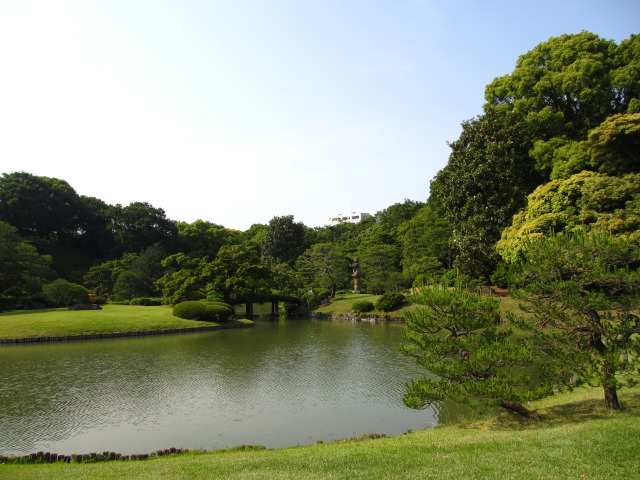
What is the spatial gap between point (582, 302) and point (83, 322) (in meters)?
29.8

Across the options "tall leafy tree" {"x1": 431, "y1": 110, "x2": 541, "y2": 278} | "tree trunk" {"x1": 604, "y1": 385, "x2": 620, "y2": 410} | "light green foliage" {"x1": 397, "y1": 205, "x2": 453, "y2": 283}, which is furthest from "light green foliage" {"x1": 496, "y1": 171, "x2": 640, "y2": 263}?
"light green foliage" {"x1": 397, "y1": 205, "x2": 453, "y2": 283}

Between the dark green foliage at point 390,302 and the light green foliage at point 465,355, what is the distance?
28.9 metres

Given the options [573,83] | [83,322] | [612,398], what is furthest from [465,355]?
[83,322]

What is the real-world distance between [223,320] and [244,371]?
17.9 m

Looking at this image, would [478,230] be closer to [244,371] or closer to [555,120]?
[555,120]

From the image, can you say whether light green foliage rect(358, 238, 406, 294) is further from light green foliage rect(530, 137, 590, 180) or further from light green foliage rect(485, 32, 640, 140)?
light green foliage rect(485, 32, 640, 140)

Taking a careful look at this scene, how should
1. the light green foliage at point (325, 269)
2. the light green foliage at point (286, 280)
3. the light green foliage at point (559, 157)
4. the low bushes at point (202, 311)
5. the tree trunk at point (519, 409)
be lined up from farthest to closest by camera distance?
the light green foliage at point (325, 269) → the light green foliage at point (286, 280) → the low bushes at point (202, 311) → the light green foliage at point (559, 157) → the tree trunk at point (519, 409)

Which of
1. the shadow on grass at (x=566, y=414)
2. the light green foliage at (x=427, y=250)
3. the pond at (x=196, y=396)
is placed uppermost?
the light green foliage at (x=427, y=250)

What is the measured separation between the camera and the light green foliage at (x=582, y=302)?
9.45 m

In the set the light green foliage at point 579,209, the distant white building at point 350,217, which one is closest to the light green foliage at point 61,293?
the light green foliage at point 579,209

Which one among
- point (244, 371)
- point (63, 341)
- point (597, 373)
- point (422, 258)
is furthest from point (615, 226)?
point (63, 341)

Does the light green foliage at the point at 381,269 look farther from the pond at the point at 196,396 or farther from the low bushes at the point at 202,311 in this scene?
the pond at the point at 196,396

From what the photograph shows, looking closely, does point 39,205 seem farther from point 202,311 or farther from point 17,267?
point 202,311

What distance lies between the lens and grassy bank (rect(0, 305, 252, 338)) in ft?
87.4
